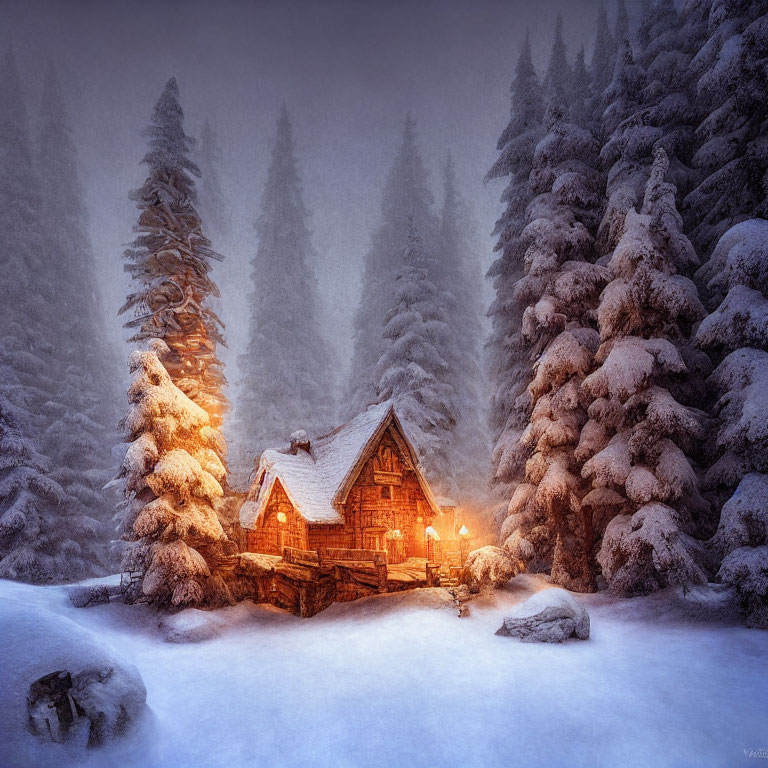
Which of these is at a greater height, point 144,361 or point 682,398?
point 144,361

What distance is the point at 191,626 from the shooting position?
11078 mm

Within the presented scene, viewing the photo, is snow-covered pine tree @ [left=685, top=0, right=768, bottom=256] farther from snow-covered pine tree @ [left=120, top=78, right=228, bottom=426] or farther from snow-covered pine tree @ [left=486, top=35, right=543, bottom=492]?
snow-covered pine tree @ [left=120, top=78, right=228, bottom=426]

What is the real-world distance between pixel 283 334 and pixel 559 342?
2317cm

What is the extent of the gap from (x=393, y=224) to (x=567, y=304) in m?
20.6

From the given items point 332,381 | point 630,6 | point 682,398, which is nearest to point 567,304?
point 682,398

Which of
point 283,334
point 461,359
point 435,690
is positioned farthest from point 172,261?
point 283,334

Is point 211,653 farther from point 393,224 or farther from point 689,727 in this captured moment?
point 393,224

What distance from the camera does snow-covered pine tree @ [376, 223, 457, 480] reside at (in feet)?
72.7

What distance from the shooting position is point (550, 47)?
65.9ft

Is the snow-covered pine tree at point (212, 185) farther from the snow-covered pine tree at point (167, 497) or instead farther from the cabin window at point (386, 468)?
the cabin window at point (386, 468)

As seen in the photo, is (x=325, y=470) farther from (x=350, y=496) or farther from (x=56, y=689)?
(x=56, y=689)

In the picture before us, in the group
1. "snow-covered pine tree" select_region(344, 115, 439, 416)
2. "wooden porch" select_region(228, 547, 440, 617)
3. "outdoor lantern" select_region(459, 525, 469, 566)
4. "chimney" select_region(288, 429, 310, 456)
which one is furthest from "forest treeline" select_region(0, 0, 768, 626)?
A: "snow-covered pine tree" select_region(344, 115, 439, 416)

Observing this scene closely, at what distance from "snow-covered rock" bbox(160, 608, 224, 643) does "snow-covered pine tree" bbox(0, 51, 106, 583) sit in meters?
9.95

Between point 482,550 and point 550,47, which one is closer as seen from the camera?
point 482,550
